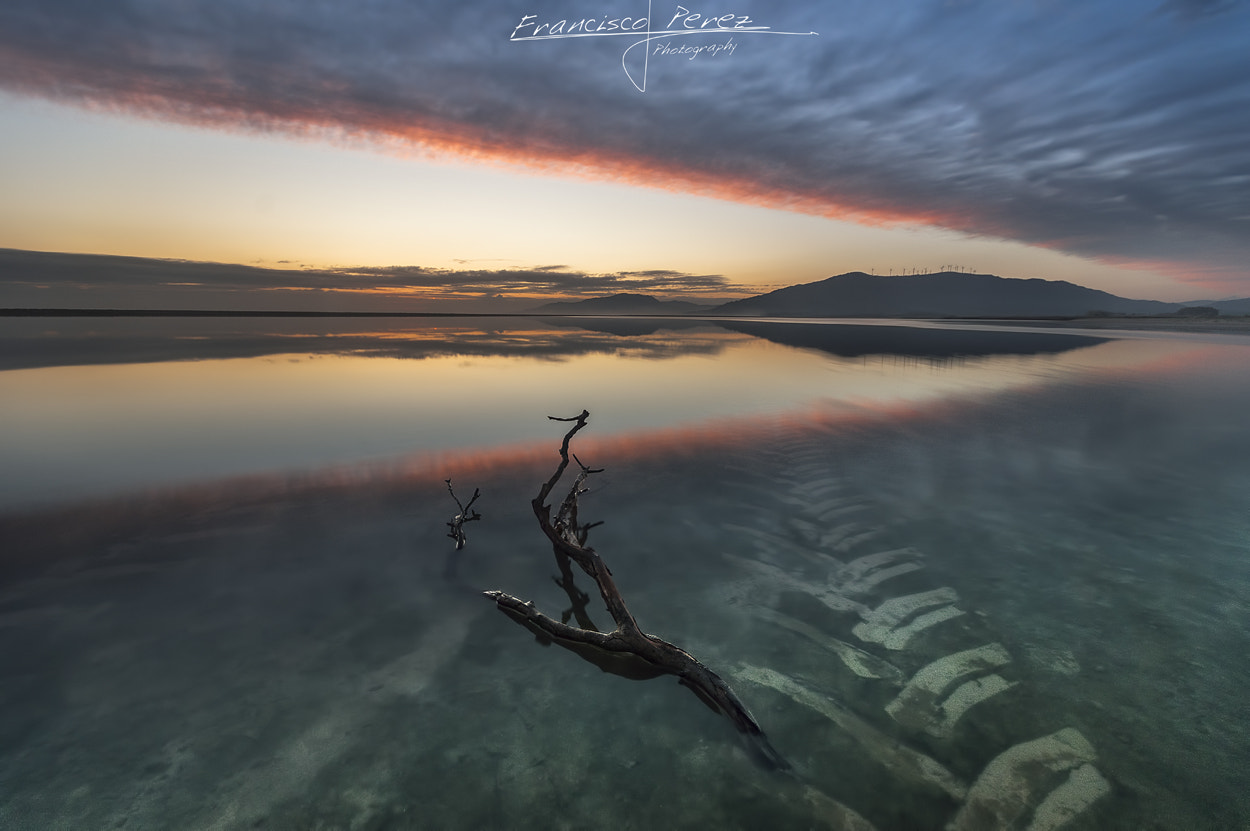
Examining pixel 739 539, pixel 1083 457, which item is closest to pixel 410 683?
pixel 739 539

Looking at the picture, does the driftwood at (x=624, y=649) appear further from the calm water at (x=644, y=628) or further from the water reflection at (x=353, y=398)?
the water reflection at (x=353, y=398)

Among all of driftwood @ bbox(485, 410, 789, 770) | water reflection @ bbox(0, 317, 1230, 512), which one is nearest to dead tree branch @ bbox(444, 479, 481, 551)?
driftwood @ bbox(485, 410, 789, 770)

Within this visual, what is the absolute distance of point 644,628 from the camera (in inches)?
320

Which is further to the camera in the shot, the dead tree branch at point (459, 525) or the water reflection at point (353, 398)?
the water reflection at point (353, 398)

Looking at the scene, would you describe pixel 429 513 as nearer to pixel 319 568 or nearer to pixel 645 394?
pixel 319 568

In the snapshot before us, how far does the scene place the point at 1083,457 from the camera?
17.5m

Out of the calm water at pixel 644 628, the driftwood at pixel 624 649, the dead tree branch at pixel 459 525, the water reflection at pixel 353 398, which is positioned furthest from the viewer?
the water reflection at pixel 353 398

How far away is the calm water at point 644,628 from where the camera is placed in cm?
537

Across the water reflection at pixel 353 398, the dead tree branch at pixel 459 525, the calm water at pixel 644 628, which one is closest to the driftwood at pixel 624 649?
the calm water at pixel 644 628

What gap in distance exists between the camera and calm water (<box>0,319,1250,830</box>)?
537 cm

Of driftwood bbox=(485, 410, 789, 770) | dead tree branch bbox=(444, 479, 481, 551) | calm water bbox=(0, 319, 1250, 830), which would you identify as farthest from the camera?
dead tree branch bbox=(444, 479, 481, 551)

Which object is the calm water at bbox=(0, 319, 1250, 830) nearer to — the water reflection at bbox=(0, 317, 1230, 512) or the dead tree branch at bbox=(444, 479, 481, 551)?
the dead tree branch at bbox=(444, 479, 481, 551)

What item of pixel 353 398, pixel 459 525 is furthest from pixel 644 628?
pixel 353 398

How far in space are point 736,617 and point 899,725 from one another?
267 cm
